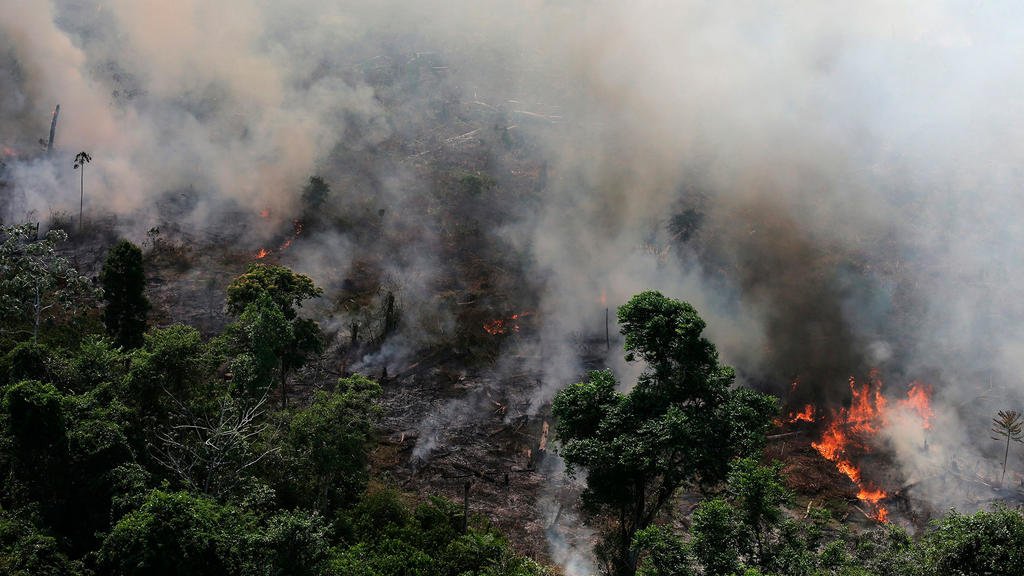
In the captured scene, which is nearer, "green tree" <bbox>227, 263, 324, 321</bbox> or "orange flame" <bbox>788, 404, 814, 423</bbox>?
"green tree" <bbox>227, 263, 324, 321</bbox>

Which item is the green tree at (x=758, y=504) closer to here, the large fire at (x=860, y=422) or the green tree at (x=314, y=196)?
the large fire at (x=860, y=422)

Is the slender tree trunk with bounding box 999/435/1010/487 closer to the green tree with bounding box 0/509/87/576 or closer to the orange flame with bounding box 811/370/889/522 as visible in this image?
the orange flame with bounding box 811/370/889/522

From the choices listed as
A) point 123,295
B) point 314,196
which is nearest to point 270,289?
point 123,295

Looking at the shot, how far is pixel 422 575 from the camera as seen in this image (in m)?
24.0

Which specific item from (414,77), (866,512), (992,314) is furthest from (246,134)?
(992,314)

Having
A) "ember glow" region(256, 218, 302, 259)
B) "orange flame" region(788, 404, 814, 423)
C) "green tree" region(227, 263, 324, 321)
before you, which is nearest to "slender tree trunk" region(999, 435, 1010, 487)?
"orange flame" region(788, 404, 814, 423)

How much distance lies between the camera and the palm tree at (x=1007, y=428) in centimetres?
3434

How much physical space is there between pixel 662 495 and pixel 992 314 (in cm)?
3335

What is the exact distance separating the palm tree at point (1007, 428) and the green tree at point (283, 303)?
123ft

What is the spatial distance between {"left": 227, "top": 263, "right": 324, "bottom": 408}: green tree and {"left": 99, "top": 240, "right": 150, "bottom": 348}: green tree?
5571mm

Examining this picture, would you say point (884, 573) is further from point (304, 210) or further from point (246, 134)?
point (246, 134)

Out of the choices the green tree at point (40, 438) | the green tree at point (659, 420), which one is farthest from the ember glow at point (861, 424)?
the green tree at point (40, 438)

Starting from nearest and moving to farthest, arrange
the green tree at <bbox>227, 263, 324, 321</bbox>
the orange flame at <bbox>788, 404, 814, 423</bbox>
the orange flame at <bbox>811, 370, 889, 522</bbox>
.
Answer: the orange flame at <bbox>811, 370, 889, 522</bbox> < the green tree at <bbox>227, 263, 324, 321</bbox> < the orange flame at <bbox>788, 404, 814, 423</bbox>

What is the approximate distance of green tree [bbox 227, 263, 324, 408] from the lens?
32062mm
